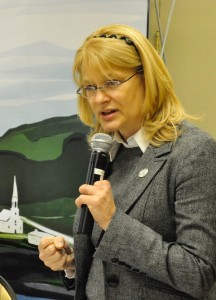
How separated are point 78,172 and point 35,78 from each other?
1.83ft

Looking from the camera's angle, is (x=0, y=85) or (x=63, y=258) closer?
(x=63, y=258)

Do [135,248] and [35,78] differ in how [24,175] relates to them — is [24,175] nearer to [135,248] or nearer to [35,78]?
[35,78]

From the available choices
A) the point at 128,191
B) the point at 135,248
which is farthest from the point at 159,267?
the point at 128,191

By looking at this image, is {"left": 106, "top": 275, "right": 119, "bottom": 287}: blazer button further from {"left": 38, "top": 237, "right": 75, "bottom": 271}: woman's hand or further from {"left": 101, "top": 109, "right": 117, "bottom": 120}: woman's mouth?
{"left": 101, "top": 109, "right": 117, "bottom": 120}: woman's mouth

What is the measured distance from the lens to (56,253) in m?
1.18

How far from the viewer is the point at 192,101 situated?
2088 mm

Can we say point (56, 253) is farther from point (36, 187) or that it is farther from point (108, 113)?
point (36, 187)

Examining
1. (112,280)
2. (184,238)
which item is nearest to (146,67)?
(184,238)

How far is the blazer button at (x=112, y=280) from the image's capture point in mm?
1045

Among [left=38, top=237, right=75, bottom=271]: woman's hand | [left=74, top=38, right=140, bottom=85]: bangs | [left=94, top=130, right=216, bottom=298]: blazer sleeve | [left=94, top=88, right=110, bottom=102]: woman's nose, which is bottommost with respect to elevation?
[left=38, top=237, right=75, bottom=271]: woman's hand

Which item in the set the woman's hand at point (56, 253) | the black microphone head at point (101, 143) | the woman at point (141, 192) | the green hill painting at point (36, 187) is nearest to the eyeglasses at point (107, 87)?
the woman at point (141, 192)

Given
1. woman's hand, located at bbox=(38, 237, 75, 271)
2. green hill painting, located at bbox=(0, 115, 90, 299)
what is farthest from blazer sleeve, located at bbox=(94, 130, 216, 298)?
green hill painting, located at bbox=(0, 115, 90, 299)

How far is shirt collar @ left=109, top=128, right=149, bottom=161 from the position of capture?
1.13 m

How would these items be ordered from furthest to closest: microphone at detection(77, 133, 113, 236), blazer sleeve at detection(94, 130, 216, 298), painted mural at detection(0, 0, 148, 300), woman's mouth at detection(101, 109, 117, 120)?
painted mural at detection(0, 0, 148, 300)
woman's mouth at detection(101, 109, 117, 120)
microphone at detection(77, 133, 113, 236)
blazer sleeve at detection(94, 130, 216, 298)
